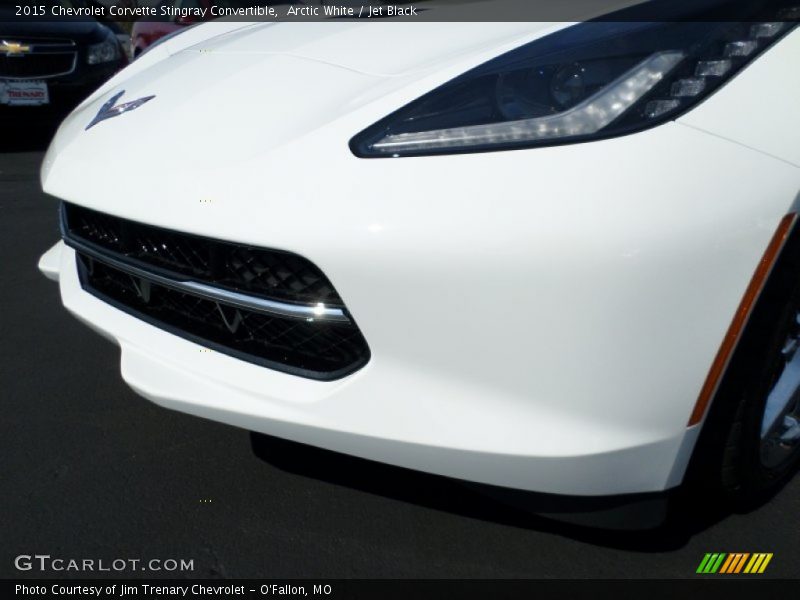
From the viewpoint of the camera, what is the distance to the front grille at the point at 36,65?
6.62 metres

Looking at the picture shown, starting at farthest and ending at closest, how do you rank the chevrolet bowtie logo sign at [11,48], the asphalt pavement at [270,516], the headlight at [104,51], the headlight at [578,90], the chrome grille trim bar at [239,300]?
the headlight at [104,51], the chevrolet bowtie logo sign at [11,48], the asphalt pavement at [270,516], the chrome grille trim bar at [239,300], the headlight at [578,90]

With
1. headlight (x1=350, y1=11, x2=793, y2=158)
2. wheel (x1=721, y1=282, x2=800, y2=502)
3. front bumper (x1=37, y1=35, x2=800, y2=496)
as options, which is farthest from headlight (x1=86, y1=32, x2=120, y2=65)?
wheel (x1=721, y1=282, x2=800, y2=502)

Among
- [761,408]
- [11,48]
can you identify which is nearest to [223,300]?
[761,408]

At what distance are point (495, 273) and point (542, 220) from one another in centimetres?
12

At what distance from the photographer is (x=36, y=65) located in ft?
22.1

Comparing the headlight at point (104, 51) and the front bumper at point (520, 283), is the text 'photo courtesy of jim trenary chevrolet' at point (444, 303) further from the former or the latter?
the headlight at point (104, 51)

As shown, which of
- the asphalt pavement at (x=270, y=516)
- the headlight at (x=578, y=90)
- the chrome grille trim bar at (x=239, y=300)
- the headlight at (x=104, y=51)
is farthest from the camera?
the headlight at (x=104, y=51)

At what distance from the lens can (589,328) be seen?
1.54 m

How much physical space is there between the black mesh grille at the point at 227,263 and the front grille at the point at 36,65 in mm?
5160

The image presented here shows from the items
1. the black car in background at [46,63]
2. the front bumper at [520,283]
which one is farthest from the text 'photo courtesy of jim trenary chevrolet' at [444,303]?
the black car in background at [46,63]

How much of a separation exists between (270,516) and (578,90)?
1183mm

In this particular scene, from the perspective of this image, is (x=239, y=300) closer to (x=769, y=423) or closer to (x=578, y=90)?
(x=578, y=90)
